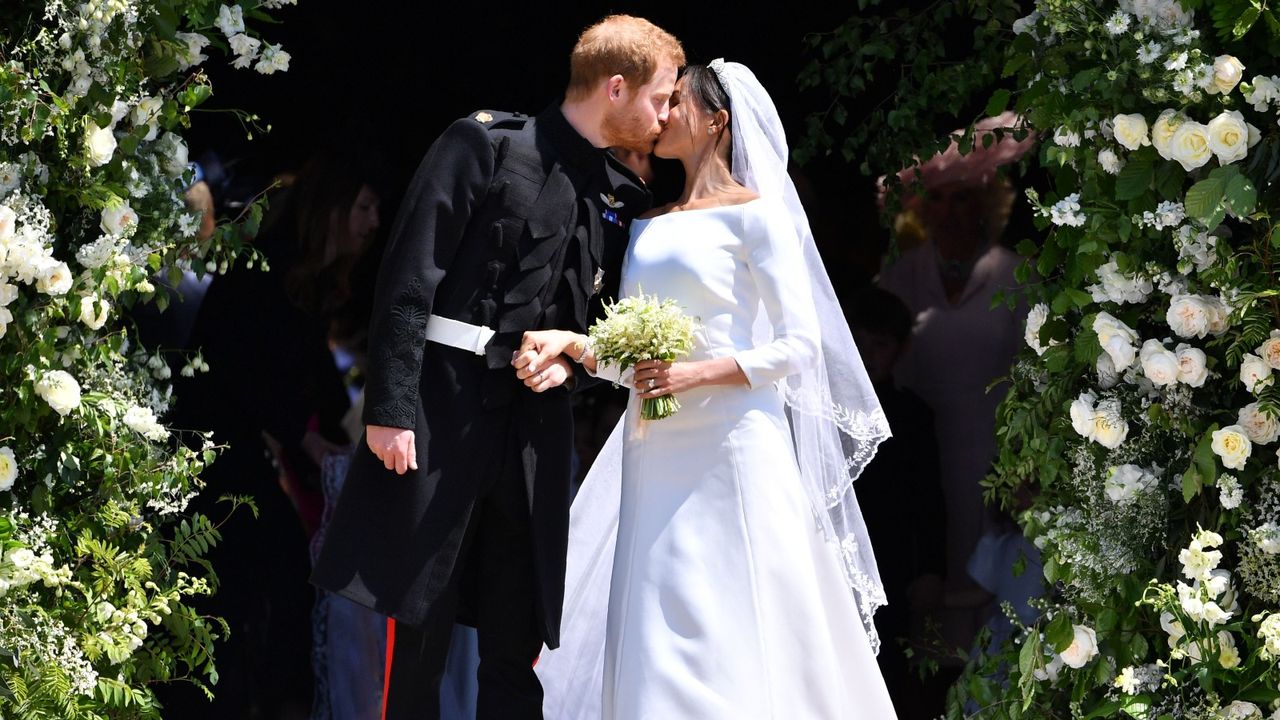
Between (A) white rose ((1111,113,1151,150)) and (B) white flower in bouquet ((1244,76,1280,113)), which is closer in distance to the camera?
(B) white flower in bouquet ((1244,76,1280,113))

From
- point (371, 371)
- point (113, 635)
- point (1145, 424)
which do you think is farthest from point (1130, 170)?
point (113, 635)

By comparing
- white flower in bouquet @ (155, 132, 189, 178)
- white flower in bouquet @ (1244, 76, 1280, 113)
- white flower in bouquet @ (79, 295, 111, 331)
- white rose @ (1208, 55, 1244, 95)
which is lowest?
white flower in bouquet @ (79, 295, 111, 331)

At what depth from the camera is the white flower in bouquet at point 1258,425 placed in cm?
328

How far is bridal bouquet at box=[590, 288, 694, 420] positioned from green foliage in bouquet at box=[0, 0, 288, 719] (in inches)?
43.2

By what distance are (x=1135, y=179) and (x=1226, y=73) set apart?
34 cm

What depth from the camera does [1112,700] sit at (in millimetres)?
3492

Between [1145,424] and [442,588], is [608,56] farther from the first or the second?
[1145,424]

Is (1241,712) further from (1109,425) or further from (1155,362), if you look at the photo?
(1155,362)

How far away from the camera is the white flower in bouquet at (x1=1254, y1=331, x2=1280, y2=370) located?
3238 mm

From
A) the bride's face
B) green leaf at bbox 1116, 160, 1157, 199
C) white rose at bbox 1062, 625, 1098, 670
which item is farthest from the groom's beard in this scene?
white rose at bbox 1062, 625, 1098, 670

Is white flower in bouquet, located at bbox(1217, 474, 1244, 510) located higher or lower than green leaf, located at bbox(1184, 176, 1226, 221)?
lower

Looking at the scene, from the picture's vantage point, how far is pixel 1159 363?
3.38m

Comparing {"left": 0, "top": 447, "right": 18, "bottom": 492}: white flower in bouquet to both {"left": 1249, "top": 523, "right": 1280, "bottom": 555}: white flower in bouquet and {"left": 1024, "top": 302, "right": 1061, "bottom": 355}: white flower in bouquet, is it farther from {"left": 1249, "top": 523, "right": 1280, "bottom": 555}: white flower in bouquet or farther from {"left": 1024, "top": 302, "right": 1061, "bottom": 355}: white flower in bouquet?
{"left": 1249, "top": 523, "right": 1280, "bottom": 555}: white flower in bouquet

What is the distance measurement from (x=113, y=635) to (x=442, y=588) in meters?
0.80
